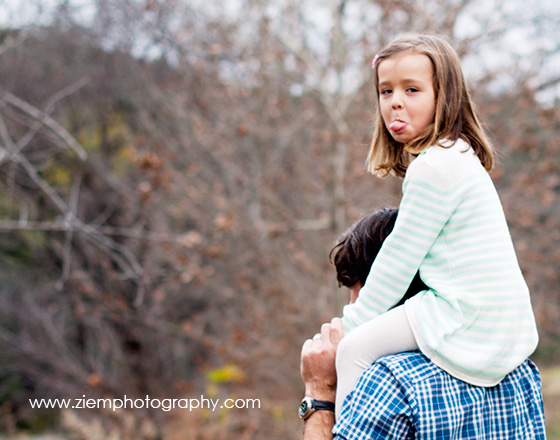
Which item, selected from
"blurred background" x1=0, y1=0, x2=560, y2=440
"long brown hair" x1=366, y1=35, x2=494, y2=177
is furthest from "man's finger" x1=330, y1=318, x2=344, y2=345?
"blurred background" x1=0, y1=0, x2=560, y2=440

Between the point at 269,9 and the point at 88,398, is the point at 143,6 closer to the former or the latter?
the point at 269,9

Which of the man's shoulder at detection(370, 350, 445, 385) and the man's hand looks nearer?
the man's shoulder at detection(370, 350, 445, 385)

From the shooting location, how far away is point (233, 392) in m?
7.98

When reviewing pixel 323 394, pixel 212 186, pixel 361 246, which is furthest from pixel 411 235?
pixel 212 186

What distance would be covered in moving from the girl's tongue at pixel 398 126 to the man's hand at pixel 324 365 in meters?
0.54

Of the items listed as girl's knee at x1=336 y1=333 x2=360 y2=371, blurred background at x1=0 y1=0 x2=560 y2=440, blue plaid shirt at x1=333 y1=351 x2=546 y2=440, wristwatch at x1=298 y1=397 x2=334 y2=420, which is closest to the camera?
blue plaid shirt at x1=333 y1=351 x2=546 y2=440

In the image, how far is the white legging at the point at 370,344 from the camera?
1.58 meters

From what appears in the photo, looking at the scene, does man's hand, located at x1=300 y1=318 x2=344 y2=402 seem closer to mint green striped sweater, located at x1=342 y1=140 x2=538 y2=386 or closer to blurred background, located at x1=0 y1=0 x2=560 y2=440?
mint green striped sweater, located at x1=342 y1=140 x2=538 y2=386

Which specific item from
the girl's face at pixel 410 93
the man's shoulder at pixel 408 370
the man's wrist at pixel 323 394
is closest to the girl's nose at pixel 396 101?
the girl's face at pixel 410 93

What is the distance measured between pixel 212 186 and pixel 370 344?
616 centimetres

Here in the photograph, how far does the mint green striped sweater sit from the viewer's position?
153 centimetres

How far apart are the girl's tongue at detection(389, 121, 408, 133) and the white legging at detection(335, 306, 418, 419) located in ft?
1.51

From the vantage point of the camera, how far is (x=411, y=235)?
5.16 ft

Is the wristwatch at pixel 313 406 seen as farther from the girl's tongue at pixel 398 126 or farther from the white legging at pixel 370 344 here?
the girl's tongue at pixel 398 126
